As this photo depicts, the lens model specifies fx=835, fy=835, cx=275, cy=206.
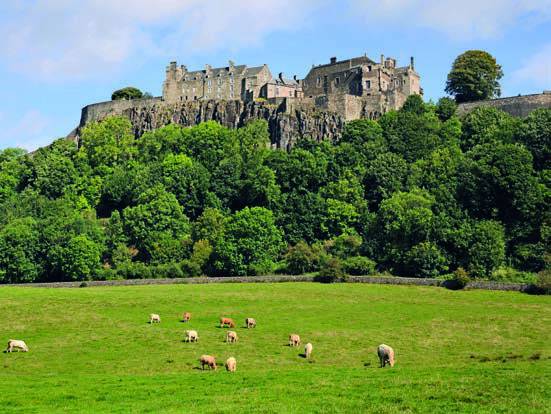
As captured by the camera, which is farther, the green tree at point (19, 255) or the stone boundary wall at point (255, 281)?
the green tree at point (19, 255)

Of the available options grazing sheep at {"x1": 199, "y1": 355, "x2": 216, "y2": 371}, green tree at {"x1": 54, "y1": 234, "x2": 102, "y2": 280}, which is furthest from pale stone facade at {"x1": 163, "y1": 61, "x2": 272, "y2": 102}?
grazing sheep at {"x1": 199, "y1": 355, "x2": 216, "y2": 371}

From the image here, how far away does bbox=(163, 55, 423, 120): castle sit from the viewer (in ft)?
405

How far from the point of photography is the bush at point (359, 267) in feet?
250

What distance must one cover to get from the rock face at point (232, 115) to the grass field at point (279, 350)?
53.9 meters

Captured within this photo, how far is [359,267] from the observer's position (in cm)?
7612

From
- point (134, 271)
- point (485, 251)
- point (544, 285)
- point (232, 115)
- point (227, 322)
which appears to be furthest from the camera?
point (232, 115)

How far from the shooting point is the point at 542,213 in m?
83.2

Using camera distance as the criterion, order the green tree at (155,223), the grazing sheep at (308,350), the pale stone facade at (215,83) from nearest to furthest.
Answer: the grazing sheep at (308,350)
the green tree at (155,223)
the pale stone facade at (215,83)

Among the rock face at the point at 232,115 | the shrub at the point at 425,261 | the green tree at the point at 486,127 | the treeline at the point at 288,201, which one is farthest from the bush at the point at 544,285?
the rock face at the point at 232,115

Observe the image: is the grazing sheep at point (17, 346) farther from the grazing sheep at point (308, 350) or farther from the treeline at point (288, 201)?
the treeline at point (288, 201)

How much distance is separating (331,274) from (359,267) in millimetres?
4799

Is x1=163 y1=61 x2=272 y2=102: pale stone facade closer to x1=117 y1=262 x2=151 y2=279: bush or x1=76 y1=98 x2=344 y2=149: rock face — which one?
x1=76 y1=98 x2=344 y2=149: rock face

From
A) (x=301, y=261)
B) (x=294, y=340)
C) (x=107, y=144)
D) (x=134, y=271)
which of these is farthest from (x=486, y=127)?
(x=294, y=340)

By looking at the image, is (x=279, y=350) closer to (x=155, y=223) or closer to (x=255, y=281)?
(x=255, y=281)
